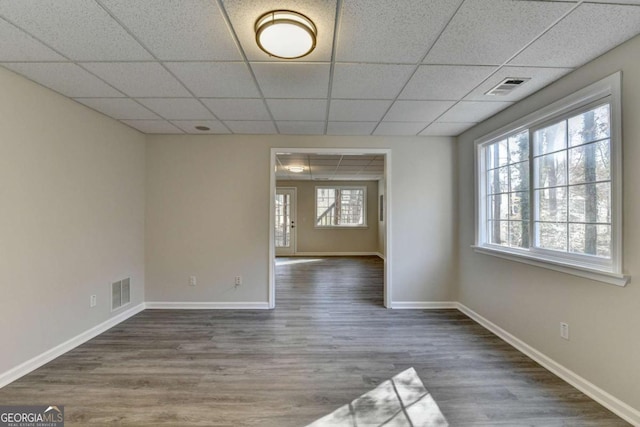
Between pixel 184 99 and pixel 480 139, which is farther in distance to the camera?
pixel 480 139

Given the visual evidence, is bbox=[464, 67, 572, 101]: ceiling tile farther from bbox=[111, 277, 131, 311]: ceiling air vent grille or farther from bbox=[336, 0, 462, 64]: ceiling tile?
bbox=[111, 277, 131, 311]: ceiling air vent grille

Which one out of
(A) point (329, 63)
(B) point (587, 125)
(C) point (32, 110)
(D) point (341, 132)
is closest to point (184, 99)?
(C) point (32, 110)

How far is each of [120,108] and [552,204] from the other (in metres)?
4.14

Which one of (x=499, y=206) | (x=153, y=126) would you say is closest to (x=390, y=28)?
(x=499, y=206)

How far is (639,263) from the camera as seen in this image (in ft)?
5.56

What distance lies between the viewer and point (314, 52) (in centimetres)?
187

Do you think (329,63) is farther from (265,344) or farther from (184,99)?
(265,344)

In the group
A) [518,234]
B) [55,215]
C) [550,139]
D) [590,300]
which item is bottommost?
[590,300]

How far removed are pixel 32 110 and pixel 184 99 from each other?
1.14 metres

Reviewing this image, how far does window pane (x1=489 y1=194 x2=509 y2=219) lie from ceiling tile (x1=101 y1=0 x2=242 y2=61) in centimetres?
294

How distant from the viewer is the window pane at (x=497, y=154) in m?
2.99

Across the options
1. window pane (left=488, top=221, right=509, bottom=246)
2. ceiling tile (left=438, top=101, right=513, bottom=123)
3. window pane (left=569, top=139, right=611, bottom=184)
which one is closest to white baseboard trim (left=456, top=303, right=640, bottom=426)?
window pane (left=488, top=221, right=509, bottom=246)

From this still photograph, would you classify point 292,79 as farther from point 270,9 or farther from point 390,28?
point 390,28

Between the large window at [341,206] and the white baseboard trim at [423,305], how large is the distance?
497 cm
